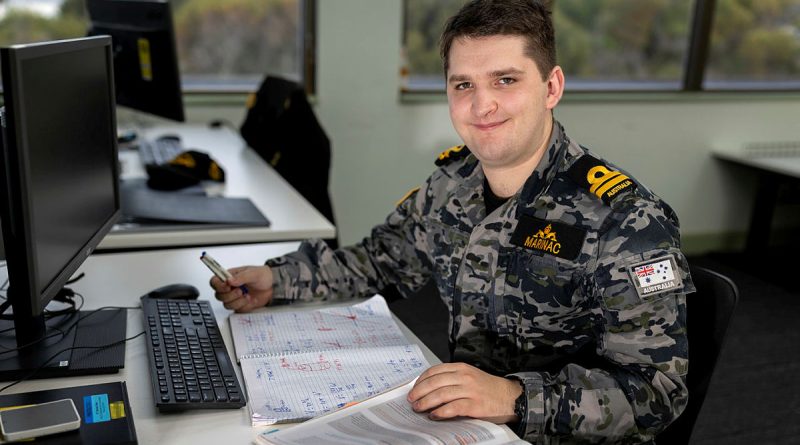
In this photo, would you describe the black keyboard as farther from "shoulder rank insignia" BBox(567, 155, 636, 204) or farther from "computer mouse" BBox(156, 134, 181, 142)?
"computer mouse" BBox(156, 134, 181, 142)

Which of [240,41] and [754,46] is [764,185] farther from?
[240,41]

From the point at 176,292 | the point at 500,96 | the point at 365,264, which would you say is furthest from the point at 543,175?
the point at 176,292

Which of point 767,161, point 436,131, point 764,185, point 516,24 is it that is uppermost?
point 516,24

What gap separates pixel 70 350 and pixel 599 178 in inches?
33.4

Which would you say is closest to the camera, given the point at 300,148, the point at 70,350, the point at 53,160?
the point at 53,160

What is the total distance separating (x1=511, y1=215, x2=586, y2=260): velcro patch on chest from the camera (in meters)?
1.21

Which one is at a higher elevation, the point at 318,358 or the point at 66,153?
the point at 66,153

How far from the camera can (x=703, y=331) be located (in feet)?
4.01

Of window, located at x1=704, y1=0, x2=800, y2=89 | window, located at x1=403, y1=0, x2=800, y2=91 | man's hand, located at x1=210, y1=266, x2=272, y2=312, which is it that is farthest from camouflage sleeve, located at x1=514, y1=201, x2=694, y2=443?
window, located at x1=704, y1=0, x2=800, y2=89

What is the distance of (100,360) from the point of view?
1.17 meters

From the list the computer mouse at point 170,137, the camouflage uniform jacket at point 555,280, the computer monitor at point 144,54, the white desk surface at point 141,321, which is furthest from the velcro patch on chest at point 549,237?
the computer mouse at point 170,137

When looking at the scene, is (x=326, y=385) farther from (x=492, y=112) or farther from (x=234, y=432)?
(x=492, y=112)

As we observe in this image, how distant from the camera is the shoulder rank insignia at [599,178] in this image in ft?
3.96

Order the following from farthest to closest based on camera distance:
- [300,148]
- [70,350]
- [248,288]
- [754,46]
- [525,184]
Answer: [754,46]
[300,148]
[248,288]
[525,184]
[70,350]
